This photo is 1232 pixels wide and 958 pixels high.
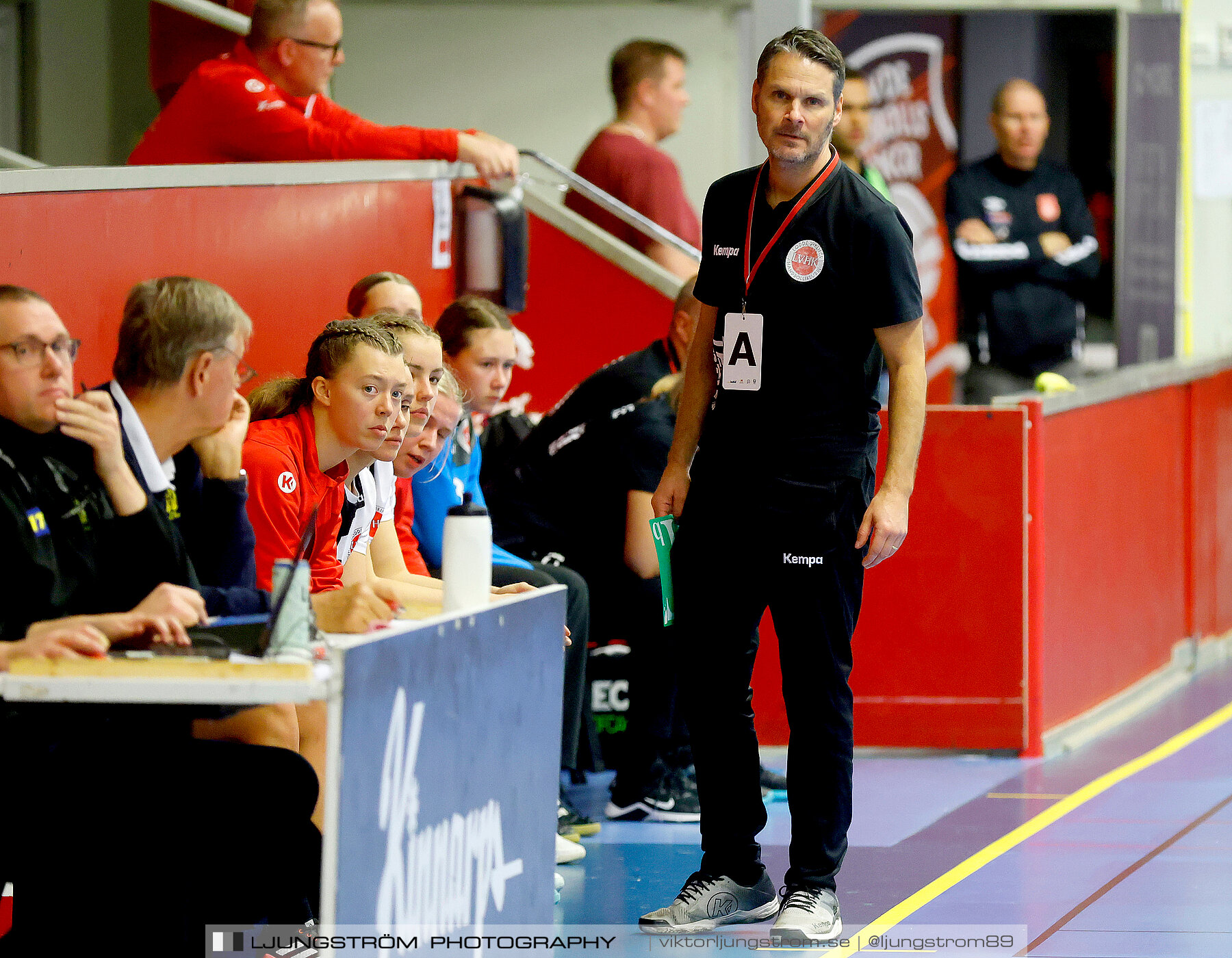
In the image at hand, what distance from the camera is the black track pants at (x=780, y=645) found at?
400cm

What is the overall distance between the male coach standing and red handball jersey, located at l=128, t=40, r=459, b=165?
207cm

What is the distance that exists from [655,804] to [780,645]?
1.35 metres

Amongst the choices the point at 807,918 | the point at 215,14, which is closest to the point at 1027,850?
the point at 807,918

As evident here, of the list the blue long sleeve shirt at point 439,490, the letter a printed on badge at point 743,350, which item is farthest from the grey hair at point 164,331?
the blue long sleeve shirt at point 439,490

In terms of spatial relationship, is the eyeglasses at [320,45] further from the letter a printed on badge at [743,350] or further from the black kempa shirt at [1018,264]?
the black kempa shirt at [1018,264]

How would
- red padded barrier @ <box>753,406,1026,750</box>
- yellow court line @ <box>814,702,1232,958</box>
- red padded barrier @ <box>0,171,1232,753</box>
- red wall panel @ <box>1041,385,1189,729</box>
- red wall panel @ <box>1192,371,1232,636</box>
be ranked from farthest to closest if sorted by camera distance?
red wall panel @ <box>1192,371,1232,636</box> → red wall panel @ <box>1041,385,1189,729</box> → red padded barrier @ <box>753,406,1026,750</box> → red padded barrier @ <box>0,171,1232,753</box> → yellow court line @ <box>814,702,1232,958</box>

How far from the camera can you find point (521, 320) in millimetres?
7090

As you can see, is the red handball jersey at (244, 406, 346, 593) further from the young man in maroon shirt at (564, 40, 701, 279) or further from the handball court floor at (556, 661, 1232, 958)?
the young man in maroon shirt at (564, 40, 701, 279)

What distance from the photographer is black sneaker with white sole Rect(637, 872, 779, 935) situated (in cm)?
412

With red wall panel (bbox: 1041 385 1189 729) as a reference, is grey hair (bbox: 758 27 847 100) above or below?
above

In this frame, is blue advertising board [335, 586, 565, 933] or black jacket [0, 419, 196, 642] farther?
black jacket [0, 419, 196, 642]

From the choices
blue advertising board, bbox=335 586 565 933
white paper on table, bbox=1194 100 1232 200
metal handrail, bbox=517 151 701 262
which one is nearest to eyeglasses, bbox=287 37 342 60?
metal handrail, bbox=517 151 701 262

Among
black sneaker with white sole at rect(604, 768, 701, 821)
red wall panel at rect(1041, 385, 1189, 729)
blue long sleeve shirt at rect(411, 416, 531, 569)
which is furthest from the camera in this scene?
red wall panel at rect(1041, 385, 1189, 729)

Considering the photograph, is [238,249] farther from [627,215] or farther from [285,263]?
→ [627,215]
